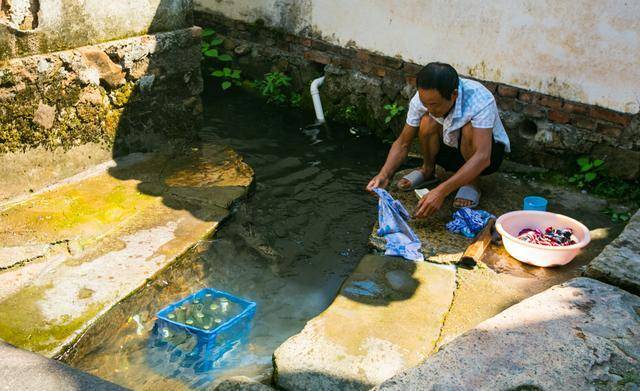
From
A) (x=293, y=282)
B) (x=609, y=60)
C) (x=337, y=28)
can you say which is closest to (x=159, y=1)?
(x=337, y=28)

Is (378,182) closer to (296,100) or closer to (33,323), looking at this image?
(33,323)

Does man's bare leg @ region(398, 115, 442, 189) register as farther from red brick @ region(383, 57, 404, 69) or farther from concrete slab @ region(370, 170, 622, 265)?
red brick @ region(383, 57, 404, 69)

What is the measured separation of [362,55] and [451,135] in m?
2.06

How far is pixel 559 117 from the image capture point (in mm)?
5172

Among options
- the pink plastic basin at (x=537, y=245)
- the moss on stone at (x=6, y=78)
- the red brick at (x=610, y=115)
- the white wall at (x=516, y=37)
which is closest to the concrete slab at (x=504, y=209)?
the pink plastic basin at (x=537, y=245)

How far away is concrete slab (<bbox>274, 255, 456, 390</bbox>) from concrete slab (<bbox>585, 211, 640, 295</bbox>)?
861 millimetres

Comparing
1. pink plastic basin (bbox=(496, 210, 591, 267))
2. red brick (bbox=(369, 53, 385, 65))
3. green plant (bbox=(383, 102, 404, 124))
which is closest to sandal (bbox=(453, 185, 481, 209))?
pink plastic basin (bbox=(496, 210, 591, 267))

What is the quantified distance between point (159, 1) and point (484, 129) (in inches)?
107

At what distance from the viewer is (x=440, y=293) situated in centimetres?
374

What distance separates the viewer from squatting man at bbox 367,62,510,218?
4.14 m

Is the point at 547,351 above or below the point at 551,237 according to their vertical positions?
above

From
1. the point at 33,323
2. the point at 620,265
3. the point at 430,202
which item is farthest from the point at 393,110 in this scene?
the point at 33,323

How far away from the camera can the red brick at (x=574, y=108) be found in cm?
504

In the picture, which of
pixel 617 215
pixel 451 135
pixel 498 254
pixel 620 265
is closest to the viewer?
pixel 620 265
